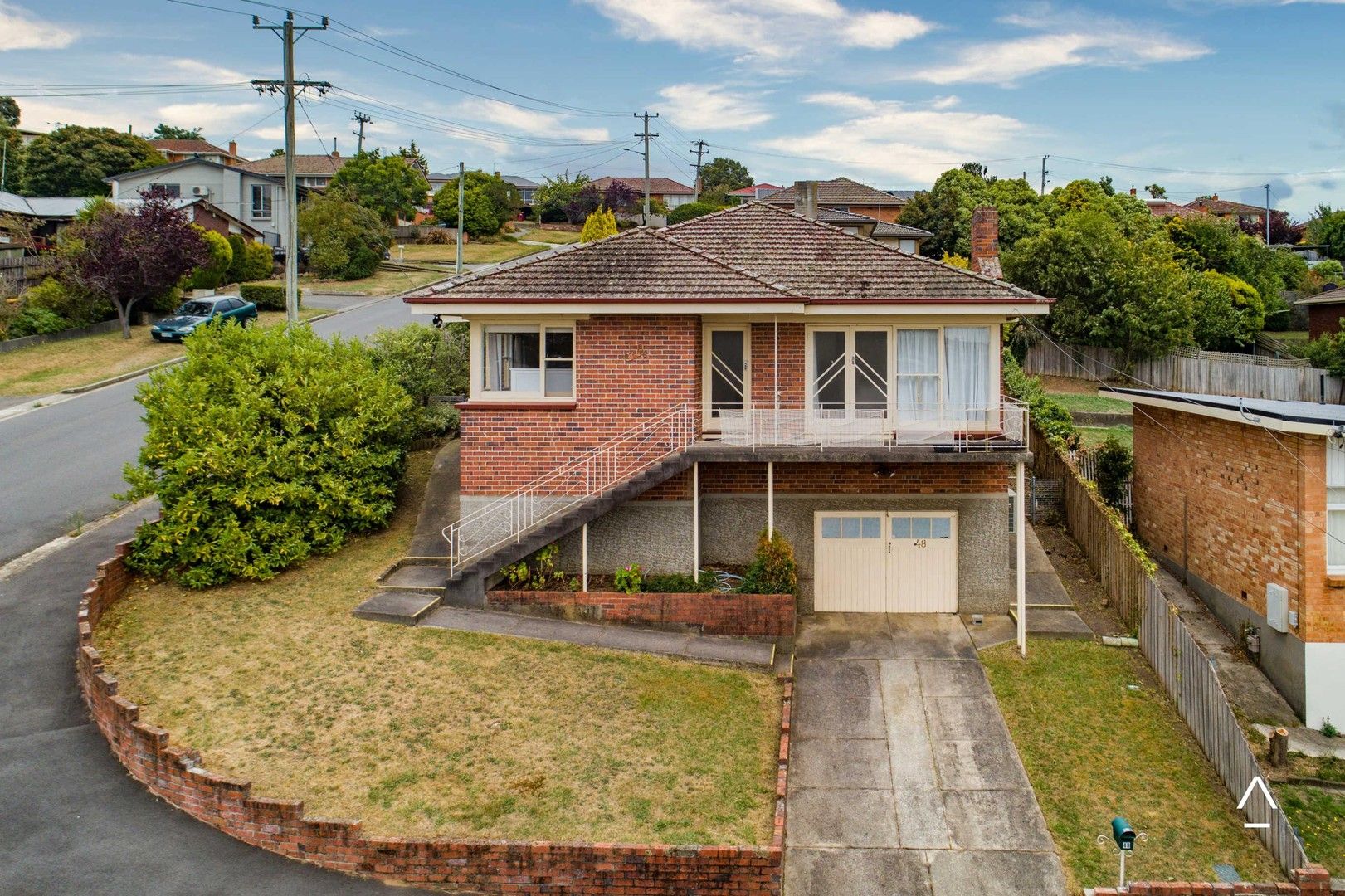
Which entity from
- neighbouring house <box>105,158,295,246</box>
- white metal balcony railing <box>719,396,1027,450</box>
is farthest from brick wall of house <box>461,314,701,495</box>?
neighbouring house <box>105,158,295,246</box>

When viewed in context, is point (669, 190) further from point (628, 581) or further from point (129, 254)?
point (628, 581)

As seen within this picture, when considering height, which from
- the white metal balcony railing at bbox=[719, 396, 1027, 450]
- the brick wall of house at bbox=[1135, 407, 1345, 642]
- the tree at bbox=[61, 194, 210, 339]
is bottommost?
the brick wall of house at bbox=[1135, 407, 1345, 642]

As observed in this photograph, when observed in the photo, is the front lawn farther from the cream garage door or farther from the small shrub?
the small shrub

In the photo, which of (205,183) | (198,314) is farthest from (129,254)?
(205,183)

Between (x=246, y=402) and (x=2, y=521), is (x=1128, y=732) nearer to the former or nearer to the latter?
(x=246, y=402)

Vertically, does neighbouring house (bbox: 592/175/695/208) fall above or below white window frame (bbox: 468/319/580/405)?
above

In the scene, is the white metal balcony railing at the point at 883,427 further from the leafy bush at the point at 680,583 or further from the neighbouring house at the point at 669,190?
the neighbouring house at the point at 669,190
